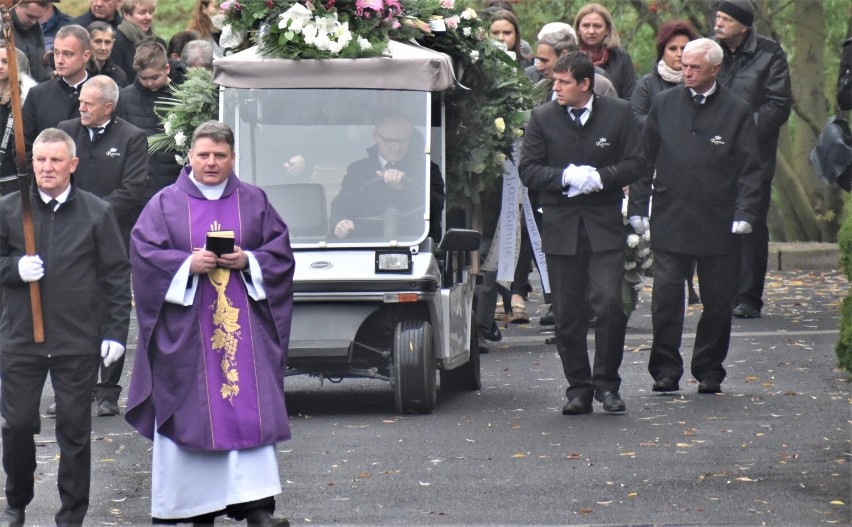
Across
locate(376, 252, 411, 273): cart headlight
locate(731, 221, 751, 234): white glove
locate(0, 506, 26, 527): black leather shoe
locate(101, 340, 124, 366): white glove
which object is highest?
locate(731, 221, 751, 234): white glove

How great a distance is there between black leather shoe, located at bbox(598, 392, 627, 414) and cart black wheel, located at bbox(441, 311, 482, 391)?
4.11 ft

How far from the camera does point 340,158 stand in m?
10.9

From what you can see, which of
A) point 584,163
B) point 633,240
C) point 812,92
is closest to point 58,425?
point 584,163

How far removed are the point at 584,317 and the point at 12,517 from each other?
4123 mm

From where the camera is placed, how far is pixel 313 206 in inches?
428

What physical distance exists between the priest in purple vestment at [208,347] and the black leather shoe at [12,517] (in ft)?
2.04

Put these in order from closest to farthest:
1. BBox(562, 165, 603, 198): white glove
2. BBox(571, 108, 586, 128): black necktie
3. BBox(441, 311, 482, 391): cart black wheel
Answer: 1. BBox(562, 165, 603, 198): white glove
2. BBox(571, 108, 586, 128): black necktie
3. BBox(441, 311, 482, 391): cart black wheel

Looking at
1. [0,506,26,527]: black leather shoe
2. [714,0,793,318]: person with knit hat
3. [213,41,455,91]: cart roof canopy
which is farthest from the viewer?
[714,0,793,318]: person with knit hat

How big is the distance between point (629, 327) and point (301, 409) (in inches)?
174

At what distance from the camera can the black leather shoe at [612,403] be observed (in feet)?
34.4

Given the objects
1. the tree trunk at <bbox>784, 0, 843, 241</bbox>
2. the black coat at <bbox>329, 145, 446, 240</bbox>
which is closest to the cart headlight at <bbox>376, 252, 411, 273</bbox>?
the black coat at <bbox>329, 145, 446, 240</bbox>

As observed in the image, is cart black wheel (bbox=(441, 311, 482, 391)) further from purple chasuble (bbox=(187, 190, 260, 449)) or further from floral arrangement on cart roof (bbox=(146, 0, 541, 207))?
purple chasuble (bbox=(187, 190, 260, 449))

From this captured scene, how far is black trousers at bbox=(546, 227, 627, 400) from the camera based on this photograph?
10.5 meters

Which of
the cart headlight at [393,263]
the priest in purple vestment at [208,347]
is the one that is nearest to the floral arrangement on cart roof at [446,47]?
the cart headlight at [393,263]
